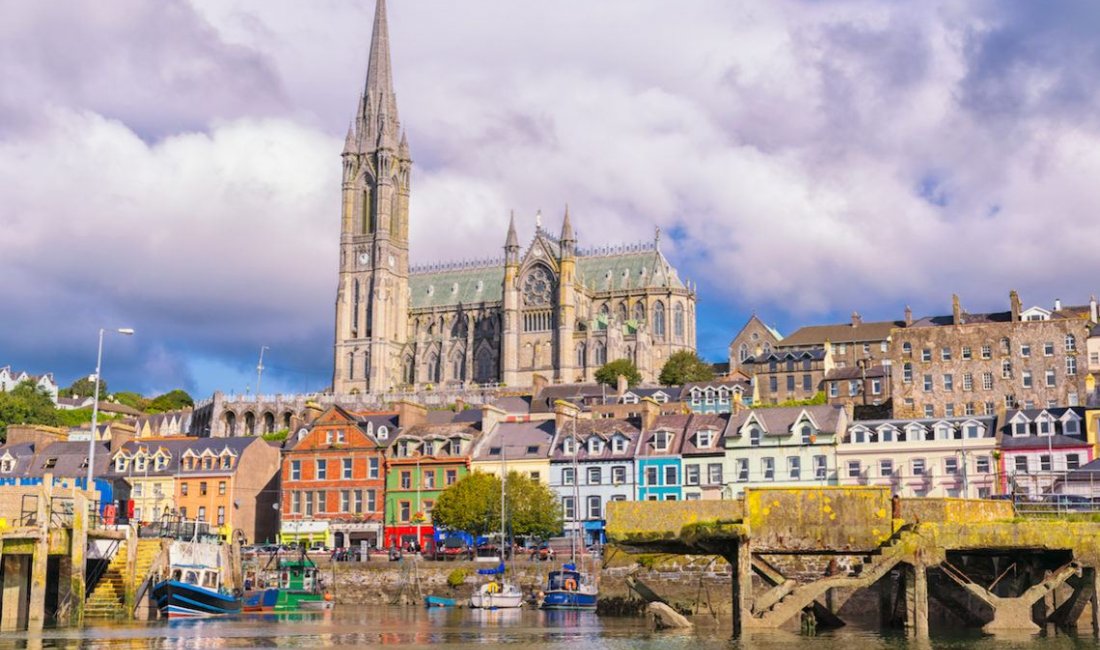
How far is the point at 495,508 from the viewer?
77.9 metres

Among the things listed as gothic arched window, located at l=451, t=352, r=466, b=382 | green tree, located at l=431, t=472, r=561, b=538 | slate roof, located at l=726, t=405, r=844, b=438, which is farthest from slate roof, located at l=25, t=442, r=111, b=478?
gothic arched window, located at l=451, t=352, r=466, b=382

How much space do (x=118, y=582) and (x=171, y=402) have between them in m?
132

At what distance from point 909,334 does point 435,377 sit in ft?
293

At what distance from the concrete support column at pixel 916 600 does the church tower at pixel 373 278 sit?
138 m

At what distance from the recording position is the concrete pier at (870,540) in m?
40.0

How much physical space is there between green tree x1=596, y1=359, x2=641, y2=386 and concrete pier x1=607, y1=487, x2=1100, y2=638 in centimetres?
10005

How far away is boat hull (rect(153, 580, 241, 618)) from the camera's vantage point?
57.4 metres

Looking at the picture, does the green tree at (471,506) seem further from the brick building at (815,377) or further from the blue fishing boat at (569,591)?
the brick building at (815,377)

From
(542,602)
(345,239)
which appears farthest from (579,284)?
(542,602)

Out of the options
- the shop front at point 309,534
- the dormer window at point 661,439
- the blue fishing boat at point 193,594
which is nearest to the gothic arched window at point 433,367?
the shop front at point 309,534

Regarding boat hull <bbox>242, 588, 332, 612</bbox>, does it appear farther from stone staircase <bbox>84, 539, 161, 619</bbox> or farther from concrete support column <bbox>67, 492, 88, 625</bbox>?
concrete support column <bbox>67, 492, 88, 625</bbox>

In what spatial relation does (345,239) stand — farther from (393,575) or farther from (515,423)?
(393,575)

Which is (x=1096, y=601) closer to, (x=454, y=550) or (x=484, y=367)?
(x=454, y=550)

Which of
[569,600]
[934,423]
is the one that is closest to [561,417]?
[934,423]
